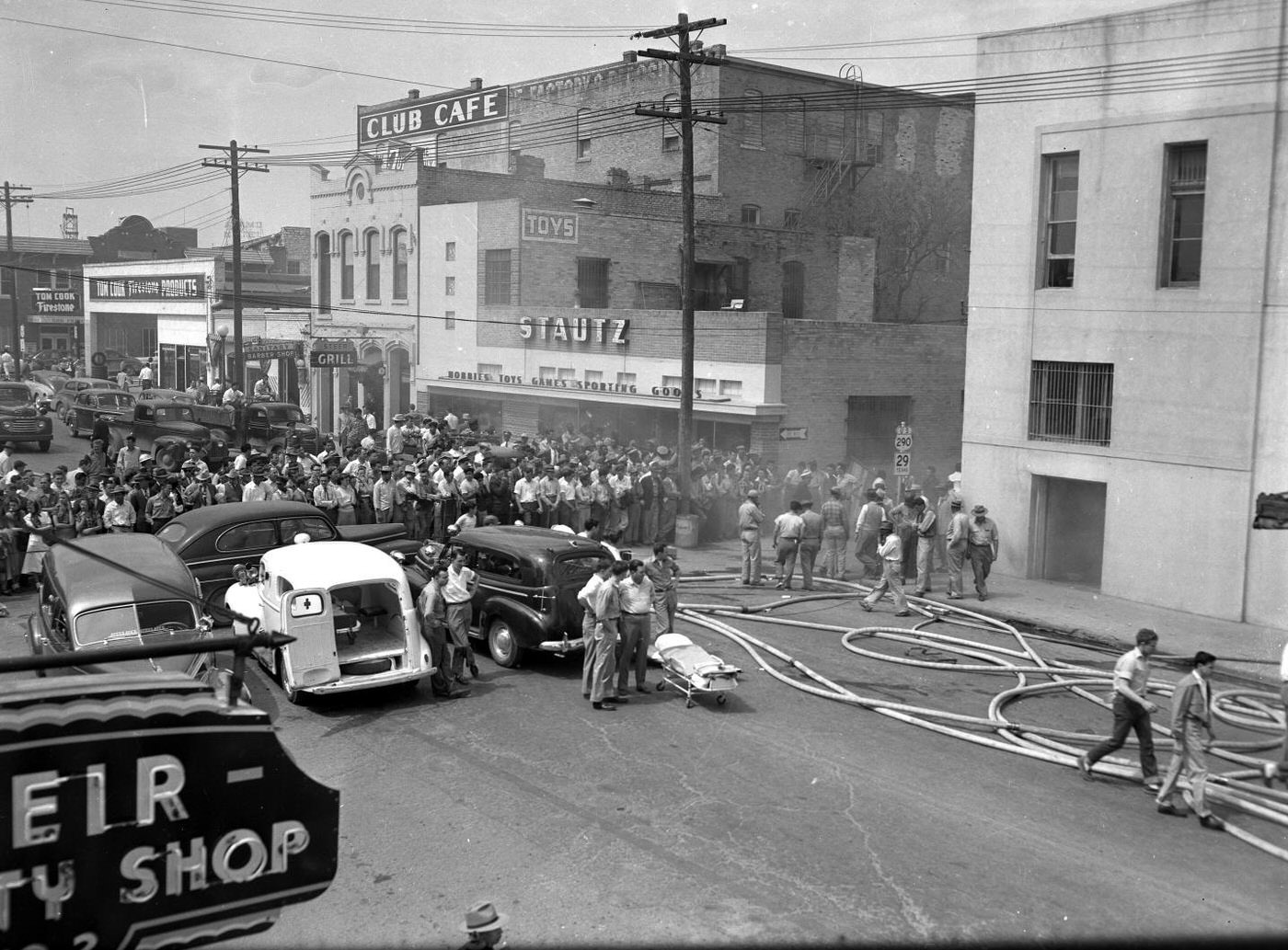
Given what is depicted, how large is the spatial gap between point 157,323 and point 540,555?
182 feet

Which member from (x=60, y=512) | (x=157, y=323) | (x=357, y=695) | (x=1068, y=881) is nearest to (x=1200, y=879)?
(x=1068, y=881)

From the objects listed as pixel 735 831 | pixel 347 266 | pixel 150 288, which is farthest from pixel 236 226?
pixel 735 831

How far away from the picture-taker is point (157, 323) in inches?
2522

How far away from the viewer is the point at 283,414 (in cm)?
3616

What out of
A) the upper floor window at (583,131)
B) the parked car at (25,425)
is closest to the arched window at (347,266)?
the upper floor window at (583,131)

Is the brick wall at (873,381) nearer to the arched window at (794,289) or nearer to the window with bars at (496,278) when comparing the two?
the arched window at (794,289)

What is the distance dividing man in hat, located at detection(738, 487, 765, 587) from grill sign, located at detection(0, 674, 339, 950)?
15.5 meters

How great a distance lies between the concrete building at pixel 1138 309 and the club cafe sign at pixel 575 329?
1314 cm

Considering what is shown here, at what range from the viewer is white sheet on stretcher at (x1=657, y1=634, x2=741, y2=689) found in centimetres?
1355

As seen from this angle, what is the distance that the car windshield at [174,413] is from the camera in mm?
34250

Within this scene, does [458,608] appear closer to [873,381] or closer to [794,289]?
[873,381]

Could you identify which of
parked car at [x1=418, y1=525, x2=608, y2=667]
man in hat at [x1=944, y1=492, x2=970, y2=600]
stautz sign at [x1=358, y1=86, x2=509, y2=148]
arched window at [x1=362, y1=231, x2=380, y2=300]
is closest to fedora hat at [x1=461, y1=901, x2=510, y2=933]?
parked car at [x1=418, y1=525, x2=608, y2=667]

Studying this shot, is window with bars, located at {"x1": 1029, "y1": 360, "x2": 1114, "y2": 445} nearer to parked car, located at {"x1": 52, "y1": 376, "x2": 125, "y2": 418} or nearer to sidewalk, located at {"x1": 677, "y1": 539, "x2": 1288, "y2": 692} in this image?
sidewalk, located at {"x1": 677, "y1": 539, "x2": 1288, "y2": 692}

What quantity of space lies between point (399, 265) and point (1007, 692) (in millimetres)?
34030
